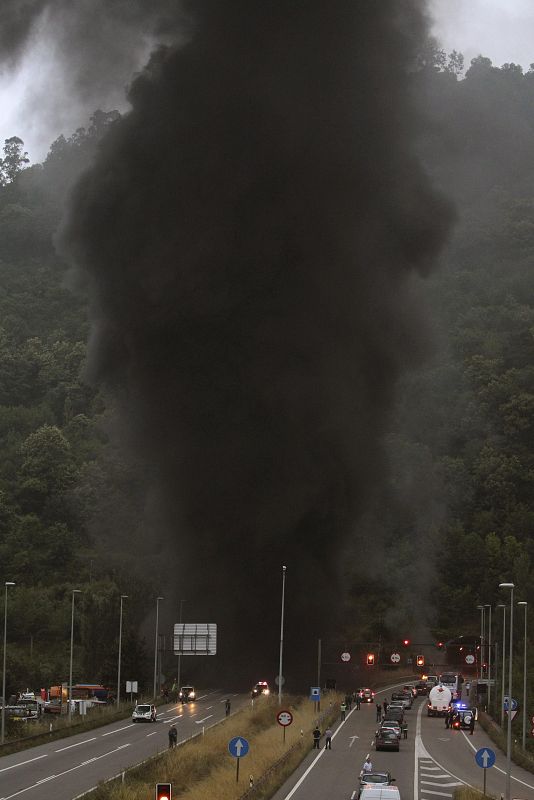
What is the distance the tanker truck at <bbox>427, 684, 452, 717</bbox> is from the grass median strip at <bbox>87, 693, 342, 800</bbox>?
15559mm

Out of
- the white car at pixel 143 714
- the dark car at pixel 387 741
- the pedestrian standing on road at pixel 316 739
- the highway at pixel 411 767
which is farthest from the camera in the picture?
the white car at pixel 143 714

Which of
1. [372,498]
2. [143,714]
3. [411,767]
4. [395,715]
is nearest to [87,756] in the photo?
[411,767]

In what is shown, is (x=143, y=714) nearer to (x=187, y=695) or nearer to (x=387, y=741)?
(x=187, y=695)

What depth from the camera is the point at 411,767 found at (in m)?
47.3

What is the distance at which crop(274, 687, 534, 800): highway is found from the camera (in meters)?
39.6

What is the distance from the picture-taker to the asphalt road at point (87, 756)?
3828 centimetres

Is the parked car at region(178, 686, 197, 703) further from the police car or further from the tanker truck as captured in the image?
the police car

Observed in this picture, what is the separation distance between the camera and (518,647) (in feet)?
322

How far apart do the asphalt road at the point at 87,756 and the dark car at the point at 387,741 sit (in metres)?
8.81

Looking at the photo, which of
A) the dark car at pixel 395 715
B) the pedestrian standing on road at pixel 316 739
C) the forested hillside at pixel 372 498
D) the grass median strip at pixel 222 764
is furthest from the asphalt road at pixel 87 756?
the forested hillside at pixel 372 498

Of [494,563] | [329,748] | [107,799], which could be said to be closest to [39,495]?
[494,563]

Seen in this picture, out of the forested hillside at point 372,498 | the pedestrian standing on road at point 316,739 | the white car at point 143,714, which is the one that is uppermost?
the forested hillside at point 372,498

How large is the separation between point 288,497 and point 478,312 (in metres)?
101

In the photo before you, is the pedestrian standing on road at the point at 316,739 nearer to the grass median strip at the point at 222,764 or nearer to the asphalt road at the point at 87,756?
the grass median strip at the point at 222,764
